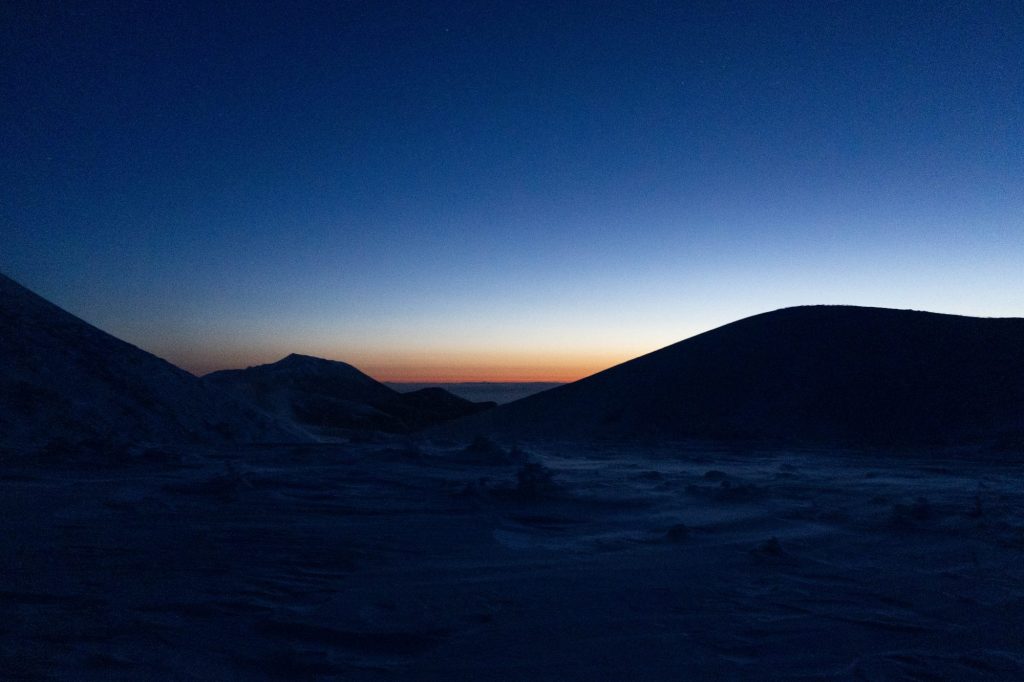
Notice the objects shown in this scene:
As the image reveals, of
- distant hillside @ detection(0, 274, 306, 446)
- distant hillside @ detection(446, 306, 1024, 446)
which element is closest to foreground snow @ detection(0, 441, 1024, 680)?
distant hillside @ detection(0, 274, 306, 446)

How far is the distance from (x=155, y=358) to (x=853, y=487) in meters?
9.05

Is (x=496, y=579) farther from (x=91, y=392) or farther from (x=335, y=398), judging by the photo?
(x=335, y=398)

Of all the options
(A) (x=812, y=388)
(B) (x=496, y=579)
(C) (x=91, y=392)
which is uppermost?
(A) (x=812, y=388)

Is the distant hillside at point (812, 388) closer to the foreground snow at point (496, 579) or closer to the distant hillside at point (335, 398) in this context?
the foreground snow at point (496, 579)

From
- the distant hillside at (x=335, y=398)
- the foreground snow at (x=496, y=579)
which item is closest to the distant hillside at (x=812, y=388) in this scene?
the foreground snow at (x=496, y=579)

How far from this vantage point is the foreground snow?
215 cm

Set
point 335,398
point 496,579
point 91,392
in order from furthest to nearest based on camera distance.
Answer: point 335,398 < point 91,392 < point 496,579

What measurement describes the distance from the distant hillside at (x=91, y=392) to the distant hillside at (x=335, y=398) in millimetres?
10676

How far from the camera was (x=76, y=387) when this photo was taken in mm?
8219

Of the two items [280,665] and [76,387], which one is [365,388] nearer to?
[76,387]

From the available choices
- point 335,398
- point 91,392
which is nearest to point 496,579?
point 91,392

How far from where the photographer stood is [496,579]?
292 centimetres

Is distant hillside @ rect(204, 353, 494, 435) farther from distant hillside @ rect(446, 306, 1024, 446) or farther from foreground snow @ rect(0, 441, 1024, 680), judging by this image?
foreground snow @ rect(0, 441, 1024, 680)

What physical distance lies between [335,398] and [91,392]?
19646 mm
